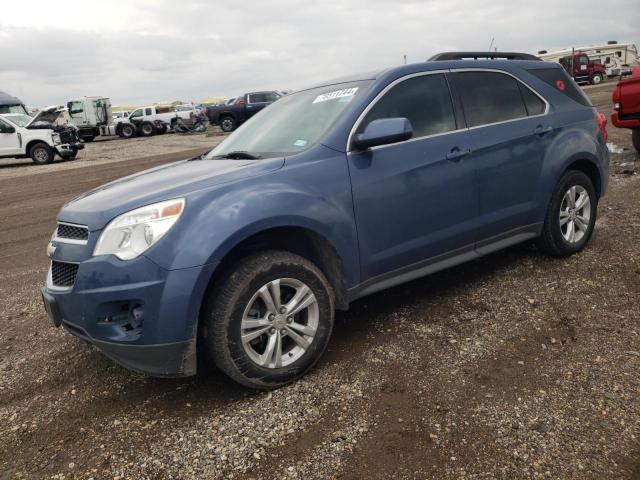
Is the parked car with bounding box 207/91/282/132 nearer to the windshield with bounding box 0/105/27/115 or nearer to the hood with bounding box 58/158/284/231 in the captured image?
the windshield with bounding box 0/105/27/115

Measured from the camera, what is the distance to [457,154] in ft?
11.8

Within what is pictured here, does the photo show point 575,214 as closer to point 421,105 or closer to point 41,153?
point 421,105

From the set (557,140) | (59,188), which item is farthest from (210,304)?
(59,188)

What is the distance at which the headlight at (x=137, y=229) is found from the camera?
101 inches

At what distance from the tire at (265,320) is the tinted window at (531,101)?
95.5 inches

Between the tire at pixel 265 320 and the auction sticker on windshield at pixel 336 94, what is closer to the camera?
the tire at pixel 265 320

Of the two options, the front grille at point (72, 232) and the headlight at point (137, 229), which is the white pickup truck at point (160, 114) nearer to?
the front grille at point (72, 232)

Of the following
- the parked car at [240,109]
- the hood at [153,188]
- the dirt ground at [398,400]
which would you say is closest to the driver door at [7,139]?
the parked car at [240,109]

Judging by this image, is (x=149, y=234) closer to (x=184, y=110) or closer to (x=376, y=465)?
(x=376, y=465)

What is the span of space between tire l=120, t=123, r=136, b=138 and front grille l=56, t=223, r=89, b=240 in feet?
98.6

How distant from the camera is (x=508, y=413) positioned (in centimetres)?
253

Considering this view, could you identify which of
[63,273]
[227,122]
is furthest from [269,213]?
[227,122]

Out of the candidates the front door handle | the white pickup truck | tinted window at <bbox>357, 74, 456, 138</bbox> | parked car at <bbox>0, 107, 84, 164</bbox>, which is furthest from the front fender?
the white pickup truck

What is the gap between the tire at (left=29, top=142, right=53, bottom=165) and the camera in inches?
723
